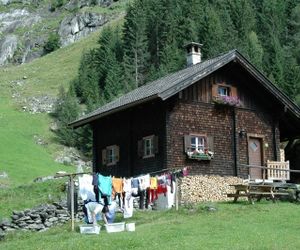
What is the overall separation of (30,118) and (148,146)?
1857 inches

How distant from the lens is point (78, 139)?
2494 inches

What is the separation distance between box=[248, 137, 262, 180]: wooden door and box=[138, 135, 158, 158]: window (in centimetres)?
497

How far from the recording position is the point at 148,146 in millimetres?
29000

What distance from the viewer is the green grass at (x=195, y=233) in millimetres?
16438

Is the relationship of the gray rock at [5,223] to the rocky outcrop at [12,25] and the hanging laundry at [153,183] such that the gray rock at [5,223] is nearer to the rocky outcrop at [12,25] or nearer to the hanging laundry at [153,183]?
the hanging laundry at [153,183]

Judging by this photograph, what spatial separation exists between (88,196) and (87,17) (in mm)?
132898

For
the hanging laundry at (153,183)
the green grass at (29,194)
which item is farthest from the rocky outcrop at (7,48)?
the hanging laundry at (153,183)

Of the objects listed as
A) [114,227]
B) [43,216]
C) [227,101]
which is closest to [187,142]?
[227,101]

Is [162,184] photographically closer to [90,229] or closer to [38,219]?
[38,219]

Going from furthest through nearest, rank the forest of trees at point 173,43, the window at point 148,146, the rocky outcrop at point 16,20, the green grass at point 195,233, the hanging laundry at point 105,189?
the rocky outcrop at point 16,20 < the forest of trees at point 173,43 < the window at point 148,146 < the hanging laundry at point 105,189 < the green grass at point 195,233

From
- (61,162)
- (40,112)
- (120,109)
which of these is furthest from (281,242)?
(40,112)

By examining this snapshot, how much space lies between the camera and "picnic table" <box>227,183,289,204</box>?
82.1 ft

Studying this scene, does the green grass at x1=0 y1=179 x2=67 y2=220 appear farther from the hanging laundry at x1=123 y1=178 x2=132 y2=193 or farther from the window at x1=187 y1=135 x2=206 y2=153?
the hanging laundry at x1=123 y1=178 x2=132 y2=193

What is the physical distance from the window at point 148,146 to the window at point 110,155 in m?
1.99
